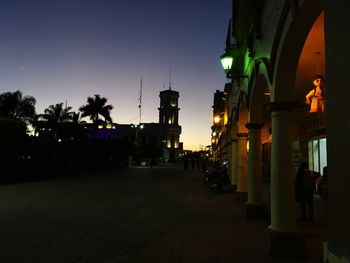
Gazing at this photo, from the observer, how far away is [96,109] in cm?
7831

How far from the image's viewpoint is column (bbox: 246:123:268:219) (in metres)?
11.0

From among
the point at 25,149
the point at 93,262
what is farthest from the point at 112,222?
the point at 25,149

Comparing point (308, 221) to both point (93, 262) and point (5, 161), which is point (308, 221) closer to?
point (93, 262)

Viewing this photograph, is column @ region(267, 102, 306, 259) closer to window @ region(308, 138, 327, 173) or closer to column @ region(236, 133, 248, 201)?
column @ region(236, 133, 248, 201)

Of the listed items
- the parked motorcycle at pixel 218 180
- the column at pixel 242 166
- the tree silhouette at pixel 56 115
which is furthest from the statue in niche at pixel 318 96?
the tree silhouette at pixel 56 115

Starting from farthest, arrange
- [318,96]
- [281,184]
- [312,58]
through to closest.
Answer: [318,96] → [312,58] → [281,184]

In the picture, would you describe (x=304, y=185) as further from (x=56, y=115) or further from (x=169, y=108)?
(x=169, y=108)

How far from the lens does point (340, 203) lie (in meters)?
3.27

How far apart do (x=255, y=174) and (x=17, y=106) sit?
4044 centimetres

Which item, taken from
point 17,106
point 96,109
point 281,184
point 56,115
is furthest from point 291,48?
point 96,109

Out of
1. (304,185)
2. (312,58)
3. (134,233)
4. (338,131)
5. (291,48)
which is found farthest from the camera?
(312,58)

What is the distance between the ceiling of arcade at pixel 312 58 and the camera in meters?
8.85

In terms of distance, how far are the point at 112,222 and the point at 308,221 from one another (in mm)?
5522

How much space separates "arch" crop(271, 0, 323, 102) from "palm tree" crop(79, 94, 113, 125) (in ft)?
235
